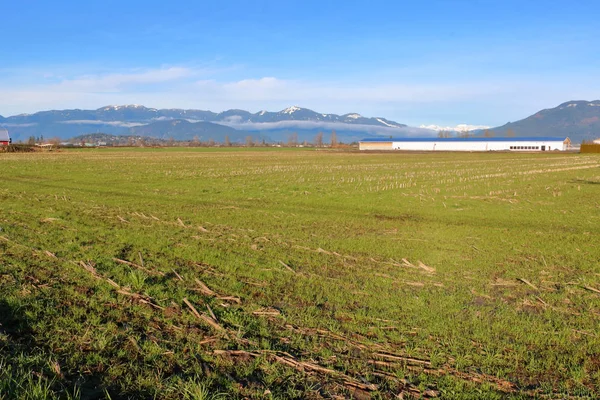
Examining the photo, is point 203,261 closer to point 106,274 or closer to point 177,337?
point 106,274

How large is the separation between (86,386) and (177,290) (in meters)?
3.08

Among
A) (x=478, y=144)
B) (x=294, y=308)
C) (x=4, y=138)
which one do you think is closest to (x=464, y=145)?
(x=478, y=144)

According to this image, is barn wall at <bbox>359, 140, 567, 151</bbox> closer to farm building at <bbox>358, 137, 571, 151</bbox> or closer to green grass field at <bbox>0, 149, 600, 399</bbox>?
farm building at <bbox>358, 137, 571, 151</bbox>

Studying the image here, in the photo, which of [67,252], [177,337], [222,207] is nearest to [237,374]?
[177,337]

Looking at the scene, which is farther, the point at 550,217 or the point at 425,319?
the point at 550,217

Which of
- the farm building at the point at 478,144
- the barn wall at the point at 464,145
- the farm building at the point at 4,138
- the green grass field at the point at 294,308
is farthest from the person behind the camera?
the farm building at the point at 478,144

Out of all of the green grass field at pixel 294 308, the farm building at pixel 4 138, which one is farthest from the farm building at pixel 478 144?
the green grass field at pixel 294 308

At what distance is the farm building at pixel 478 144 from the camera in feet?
459

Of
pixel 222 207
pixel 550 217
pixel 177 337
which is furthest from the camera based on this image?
pixel 222 207

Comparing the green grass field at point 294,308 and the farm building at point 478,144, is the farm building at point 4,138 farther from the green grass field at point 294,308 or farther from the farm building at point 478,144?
the farm building at point 478,144

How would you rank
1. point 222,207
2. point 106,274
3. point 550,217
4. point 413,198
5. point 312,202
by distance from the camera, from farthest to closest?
point 413,198 → point 312,202 → point 222,207 → point 550,217 → point 106,274

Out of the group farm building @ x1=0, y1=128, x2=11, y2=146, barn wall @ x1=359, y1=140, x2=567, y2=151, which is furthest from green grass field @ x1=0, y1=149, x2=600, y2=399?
barn wall @ x1=359, y1=140, x2=567, y2=151

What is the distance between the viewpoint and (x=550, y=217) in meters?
17.0

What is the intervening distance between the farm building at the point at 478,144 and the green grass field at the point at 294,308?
460 ft
